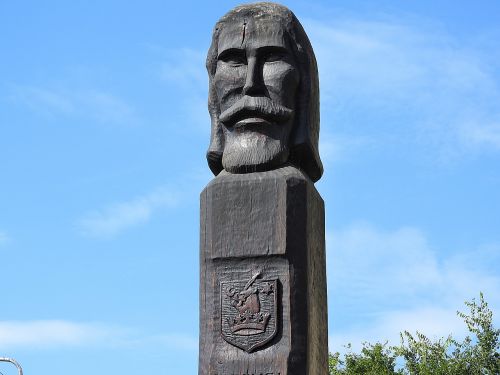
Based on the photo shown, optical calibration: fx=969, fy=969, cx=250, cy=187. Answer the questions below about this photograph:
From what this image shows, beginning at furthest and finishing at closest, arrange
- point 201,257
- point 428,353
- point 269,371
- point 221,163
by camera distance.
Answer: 1. point 428,353
2. point 221,163
3. point 201,257
4. point 269,371

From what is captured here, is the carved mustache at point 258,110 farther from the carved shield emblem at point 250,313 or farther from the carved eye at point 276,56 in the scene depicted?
the carved shield emblem at point 250,313

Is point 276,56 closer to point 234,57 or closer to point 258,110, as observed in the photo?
point 234,57

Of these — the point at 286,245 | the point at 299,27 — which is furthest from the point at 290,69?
the point at 286,245

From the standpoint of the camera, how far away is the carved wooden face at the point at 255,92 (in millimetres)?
7508

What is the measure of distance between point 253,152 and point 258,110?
0.34 meters

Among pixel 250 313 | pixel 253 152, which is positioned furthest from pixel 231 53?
pixel 250 313

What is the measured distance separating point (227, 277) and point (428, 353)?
68.5ft

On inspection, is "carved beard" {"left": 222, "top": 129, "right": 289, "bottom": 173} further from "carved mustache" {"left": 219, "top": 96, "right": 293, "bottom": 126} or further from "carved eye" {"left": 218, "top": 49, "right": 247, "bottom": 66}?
"carved eye" {"left": 218, "top": 49, "right": 247, "bottom": 66}

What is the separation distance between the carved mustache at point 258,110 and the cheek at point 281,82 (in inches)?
3.1

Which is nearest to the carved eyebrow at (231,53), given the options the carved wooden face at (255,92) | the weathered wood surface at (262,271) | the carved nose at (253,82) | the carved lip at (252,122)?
the carved wooden face at (255,92)

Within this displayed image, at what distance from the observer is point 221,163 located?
784cm

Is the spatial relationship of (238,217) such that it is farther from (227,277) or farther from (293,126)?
(293,126)

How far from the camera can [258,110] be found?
24.8ft

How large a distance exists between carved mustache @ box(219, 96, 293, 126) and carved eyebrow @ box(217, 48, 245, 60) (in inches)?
15.8
